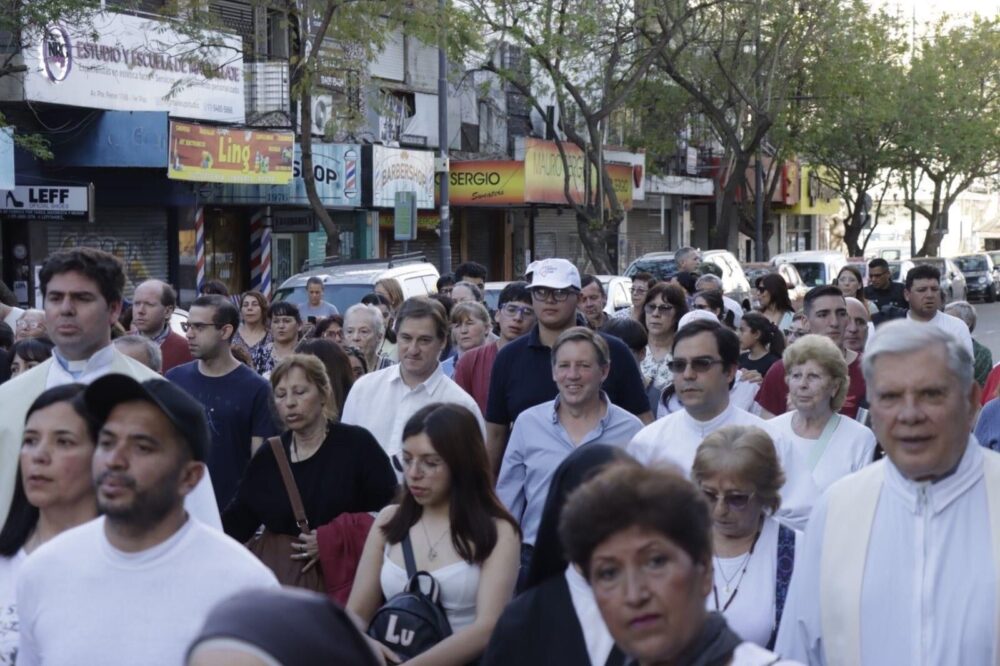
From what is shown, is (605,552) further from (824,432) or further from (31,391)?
(824,432)

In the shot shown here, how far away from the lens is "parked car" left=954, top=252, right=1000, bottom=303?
53.3m

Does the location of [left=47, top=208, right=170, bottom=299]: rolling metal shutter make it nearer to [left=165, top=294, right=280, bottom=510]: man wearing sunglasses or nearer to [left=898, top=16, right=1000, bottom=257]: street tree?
[left=165, top=294, right=280, bottom=510]: man wearing sunglasses

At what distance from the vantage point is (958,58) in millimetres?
53438

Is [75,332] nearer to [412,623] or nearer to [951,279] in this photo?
[412,623]

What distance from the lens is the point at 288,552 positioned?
252 inches

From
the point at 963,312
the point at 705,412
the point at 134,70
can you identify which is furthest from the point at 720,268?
the point at 705,412

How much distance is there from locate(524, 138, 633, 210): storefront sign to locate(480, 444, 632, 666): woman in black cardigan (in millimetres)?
30591

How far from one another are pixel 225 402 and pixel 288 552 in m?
1.69

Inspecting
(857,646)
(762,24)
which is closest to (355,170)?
(762,24)

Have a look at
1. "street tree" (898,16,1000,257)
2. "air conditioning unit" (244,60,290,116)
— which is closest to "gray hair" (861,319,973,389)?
"air conditioning unit" (244,60,290,116)

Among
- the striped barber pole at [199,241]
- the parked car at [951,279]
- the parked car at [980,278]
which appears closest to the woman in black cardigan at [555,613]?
the striped barber pole at [199,241]

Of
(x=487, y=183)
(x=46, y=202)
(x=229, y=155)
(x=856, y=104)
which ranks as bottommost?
(x=46, y=202)

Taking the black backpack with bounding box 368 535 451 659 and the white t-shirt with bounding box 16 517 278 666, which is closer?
the white t-shirt with bounding box 16 517 278 666

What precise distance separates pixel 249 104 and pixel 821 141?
81.1 feet
